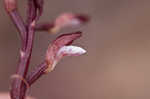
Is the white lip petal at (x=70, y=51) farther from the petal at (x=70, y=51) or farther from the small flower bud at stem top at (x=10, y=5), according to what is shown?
the small flower bud at stem top at (x=10, y=5)

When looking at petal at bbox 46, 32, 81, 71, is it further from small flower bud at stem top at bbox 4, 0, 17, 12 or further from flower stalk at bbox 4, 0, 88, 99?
small flower bud at stem top at bbox 4, 0, 17, 12

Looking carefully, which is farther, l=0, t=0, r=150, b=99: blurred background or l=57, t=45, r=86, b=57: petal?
l=0, t=0, r=150, b=99: blurred background

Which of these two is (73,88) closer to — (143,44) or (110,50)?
(110,50)

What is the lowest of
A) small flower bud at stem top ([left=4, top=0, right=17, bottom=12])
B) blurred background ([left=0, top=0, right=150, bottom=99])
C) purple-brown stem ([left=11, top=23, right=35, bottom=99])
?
purple-brown stem ([left=11, top=23, right=35, bottom=99])

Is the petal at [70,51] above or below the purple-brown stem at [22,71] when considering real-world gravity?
above

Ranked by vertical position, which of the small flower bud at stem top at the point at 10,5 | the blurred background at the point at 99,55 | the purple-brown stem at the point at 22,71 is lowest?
the purple-brown stem at the point at 22,71

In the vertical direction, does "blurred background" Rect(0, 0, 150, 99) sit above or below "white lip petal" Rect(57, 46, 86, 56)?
above

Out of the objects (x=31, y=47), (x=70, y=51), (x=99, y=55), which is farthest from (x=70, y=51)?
(x=99, y=55)

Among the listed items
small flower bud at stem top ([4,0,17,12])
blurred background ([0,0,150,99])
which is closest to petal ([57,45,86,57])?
small flower bud at stem top ([4,0,17,12])

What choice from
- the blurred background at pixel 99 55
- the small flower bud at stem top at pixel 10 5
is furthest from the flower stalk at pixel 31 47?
the blurred background at pixel 99 55

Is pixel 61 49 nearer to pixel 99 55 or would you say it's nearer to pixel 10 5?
pixel 10 5
